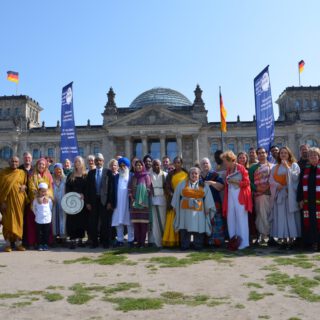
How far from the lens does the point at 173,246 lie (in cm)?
1029

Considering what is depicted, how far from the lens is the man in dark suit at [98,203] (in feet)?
34.6

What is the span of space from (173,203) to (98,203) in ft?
6.96

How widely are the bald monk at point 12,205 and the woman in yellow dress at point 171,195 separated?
12.2 feet

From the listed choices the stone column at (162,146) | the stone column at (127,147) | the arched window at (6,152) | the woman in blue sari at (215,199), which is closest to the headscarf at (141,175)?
the woman in blue sari at (215,199)

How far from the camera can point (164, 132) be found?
187 feet

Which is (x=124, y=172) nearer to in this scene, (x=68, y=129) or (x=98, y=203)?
(x=98, y=203)

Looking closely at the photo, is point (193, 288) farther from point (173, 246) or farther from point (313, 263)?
point (173, 246)

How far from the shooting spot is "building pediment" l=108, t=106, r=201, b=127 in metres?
57.2

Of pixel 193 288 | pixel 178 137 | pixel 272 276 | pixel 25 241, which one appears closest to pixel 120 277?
pixel 193 288

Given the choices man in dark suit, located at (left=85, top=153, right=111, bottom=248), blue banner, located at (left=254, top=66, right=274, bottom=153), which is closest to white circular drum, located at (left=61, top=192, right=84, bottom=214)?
man in dark suit, located at (left=85, top=153, right=111, bottom=248)

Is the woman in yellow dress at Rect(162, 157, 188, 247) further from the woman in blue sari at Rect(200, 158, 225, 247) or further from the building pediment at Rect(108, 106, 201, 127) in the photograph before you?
the building pediment at Rect(108, 106, 201, 127)

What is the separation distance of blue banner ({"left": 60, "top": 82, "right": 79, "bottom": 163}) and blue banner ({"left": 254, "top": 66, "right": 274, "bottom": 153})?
7877 millimetres

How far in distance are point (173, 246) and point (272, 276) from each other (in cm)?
395

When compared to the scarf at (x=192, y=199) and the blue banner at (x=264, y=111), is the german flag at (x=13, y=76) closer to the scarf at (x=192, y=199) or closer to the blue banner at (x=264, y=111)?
the blue banner at (x=264, y=111)
